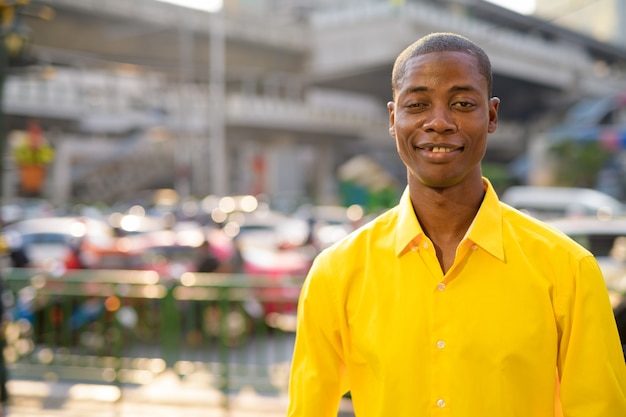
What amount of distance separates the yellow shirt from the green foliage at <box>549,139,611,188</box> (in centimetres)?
3972

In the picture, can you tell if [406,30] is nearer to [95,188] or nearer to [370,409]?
[95,188]

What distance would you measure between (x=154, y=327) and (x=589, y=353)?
734cm

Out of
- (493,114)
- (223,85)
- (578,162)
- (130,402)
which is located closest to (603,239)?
(130,402)

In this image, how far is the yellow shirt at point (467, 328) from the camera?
1.93m

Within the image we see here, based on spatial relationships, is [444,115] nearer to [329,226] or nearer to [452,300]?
[452,300]

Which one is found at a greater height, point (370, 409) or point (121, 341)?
point (370, 409)

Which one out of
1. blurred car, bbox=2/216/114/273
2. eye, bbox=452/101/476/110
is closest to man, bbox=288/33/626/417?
eye, bbox=452/101/476/110

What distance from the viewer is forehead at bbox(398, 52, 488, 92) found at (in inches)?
79.6

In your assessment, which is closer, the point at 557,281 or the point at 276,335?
the point at 557,281

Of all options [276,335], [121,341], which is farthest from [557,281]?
[121,341]

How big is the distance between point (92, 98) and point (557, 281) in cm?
4936

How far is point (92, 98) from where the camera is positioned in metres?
49.0

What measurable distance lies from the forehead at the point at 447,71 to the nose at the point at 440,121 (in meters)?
0.06

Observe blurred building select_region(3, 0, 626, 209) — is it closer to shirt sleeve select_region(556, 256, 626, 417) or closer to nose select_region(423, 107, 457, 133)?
nose select_region(423, 107, 457, 133)
